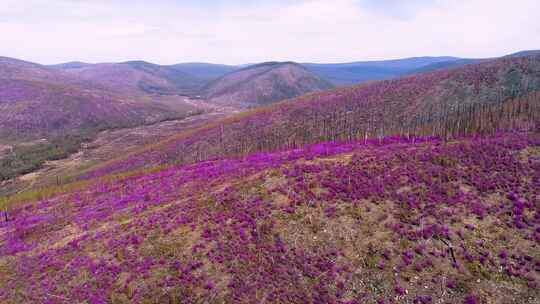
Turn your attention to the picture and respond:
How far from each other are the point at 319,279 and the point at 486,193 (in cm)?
1868

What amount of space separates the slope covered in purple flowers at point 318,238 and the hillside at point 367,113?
1445 inches

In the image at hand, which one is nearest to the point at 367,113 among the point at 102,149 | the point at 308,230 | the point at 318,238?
the point at 308,230

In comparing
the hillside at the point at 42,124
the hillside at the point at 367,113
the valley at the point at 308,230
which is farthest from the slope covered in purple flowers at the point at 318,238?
the hillside at the point at 42,124

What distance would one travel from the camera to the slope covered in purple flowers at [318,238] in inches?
803

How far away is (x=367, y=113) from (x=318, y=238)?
7389 centimetres

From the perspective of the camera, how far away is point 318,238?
Result: 990 inches

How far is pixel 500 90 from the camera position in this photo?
83.1 metres

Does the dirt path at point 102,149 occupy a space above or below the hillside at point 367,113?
below

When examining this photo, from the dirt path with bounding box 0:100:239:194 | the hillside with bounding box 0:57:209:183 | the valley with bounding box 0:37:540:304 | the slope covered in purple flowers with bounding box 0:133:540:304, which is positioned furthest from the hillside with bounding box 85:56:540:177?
the hillside with bounding box 0:57:209:183

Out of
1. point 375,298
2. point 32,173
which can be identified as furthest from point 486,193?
point 32,173

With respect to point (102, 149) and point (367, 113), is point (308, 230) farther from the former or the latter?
point (102, 149)

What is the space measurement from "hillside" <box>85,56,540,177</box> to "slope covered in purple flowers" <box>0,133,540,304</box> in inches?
1445

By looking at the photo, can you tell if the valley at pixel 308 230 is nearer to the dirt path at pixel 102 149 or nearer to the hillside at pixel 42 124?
the dirt path at pixel 102 149

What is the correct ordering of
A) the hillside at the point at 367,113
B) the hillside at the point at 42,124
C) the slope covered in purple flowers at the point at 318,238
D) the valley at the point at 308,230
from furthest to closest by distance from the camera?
the hillside at the point at 42,124
the hillside at the point at 367,113
the valley at the point at 308,230
the slope covered in purple flowers at the point at 318,238
